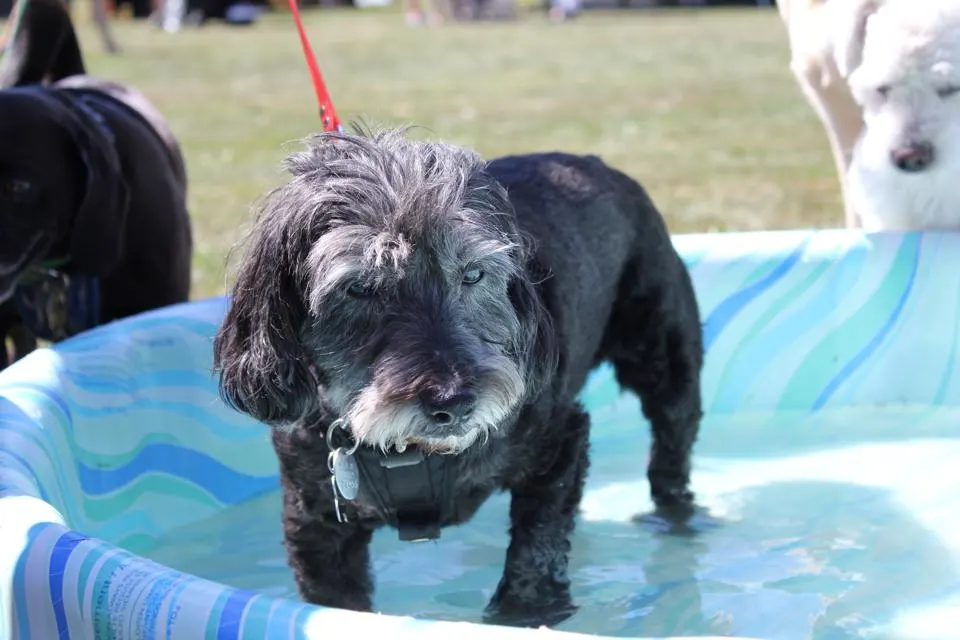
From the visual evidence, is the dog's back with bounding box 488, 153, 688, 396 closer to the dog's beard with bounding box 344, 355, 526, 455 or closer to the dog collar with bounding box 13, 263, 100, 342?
the dog's beard with bounding box 344, 355, 526, 455

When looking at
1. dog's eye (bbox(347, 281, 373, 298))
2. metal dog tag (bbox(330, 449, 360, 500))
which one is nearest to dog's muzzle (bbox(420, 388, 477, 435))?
dog's eye (bbox(347, 281, 373, 298))

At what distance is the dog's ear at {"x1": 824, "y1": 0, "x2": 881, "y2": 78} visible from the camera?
18.8 ft

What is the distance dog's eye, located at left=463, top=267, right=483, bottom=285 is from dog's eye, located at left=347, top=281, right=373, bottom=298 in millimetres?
247

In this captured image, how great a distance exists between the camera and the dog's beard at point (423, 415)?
3082 mm

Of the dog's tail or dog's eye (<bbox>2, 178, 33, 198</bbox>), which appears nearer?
dog's eye (<bbox>2, 178, 33, 198</bbox>)

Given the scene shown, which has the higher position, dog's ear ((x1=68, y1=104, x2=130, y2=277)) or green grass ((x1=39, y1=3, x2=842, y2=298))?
dog's ear ((x1=68, y1=104, x2=130, y2=277))

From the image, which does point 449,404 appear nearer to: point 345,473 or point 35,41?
point 345,473

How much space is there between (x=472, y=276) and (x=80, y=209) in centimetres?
220

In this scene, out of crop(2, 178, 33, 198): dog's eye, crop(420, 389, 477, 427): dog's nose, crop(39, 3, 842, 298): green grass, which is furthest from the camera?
crop(39, 3, 842, 298): green grass

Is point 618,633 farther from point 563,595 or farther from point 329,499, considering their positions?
point 329,499

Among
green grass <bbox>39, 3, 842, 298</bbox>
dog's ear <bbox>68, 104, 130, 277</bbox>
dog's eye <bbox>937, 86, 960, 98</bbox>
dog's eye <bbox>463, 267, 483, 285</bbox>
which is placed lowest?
green grass <bbox>39, 3, 842, 298</bbox>

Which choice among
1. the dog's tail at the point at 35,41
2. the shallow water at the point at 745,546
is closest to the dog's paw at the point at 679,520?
the shallow water at the point at 745,546

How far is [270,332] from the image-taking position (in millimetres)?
3348

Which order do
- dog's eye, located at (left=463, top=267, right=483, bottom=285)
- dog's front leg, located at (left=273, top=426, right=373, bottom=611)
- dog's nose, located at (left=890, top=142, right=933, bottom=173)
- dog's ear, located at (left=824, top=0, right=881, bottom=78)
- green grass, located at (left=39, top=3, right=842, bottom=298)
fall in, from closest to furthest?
dog's eye, located at (left=463, top=267, right=483, bottom=285) < dog's front leg, located at (left=273, top=426, right=373, bottom=611) < dog's nose, located at (left=890, top=142, right=933, bottom=173) < dog's ear, located at (left=824, top=0, right=881, bottom=78) < green grass, located at (left=39, top=3, right=842, bottom=298)
